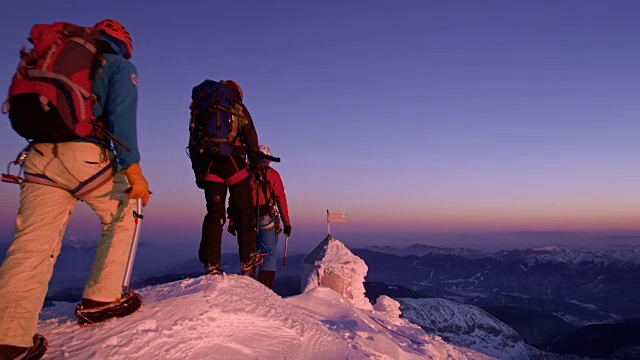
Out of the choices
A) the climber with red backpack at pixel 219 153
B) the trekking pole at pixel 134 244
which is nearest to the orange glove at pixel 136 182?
the trekking pole at pixel 134 244

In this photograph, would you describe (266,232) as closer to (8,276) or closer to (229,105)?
(229,105)

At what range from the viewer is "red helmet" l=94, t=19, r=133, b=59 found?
3479 millimetres

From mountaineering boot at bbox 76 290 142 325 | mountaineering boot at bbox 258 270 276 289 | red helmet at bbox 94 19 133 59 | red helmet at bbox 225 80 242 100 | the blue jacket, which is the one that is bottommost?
mountaineering boot at bbox 258 270 276 289

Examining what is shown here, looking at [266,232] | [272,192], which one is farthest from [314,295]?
[272,192]

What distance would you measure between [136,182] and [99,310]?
4.15 feet

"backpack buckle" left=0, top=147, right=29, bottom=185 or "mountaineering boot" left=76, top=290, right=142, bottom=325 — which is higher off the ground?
"backpack buckle" left=0, top=147, right=29, bottom=185

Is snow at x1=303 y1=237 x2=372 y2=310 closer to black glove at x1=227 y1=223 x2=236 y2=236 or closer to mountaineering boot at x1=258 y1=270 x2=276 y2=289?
mountaineering boot at x1=258 y1=270 x2=276 y2=289

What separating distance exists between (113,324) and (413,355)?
14.6ft

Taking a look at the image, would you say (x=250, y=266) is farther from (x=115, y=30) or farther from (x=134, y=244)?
(x=115, y=30)

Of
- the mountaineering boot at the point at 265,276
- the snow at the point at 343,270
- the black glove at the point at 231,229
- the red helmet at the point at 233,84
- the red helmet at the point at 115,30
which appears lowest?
the snow at the point at 343,270

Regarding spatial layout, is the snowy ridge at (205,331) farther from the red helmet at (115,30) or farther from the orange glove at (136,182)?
the red helmet at (115,30)

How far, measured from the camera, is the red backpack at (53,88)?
9.37 ft

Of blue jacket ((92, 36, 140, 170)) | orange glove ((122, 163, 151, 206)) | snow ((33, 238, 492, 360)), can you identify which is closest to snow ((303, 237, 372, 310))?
snow ((33, 238, 492, 360))

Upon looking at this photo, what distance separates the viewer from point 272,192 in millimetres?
8523
